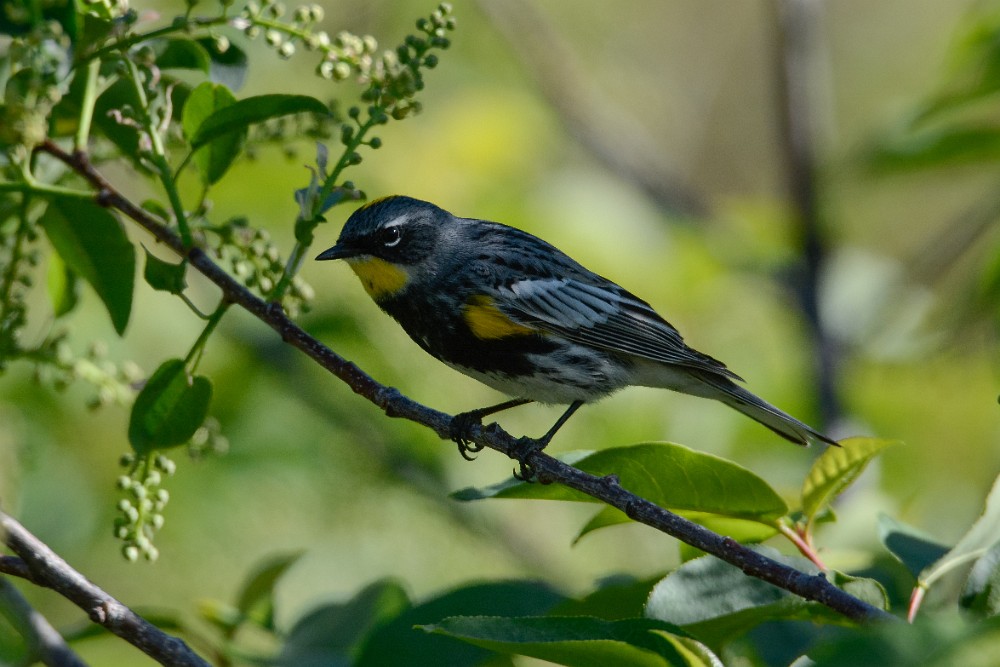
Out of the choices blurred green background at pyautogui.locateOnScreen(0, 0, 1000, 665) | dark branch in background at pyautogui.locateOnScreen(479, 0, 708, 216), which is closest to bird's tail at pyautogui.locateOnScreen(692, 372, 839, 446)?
blurred green background at pyautogui.locateOnScreen(0, 0, 1000, 665)

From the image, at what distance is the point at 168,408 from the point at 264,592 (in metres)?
0.68

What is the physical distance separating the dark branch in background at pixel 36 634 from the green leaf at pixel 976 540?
52.8 inches

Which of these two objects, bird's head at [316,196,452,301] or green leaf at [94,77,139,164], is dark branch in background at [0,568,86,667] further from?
bird's head at [316,196,452,301]

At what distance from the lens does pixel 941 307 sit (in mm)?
3871

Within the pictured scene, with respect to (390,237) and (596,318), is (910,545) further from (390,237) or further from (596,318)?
(390,237)

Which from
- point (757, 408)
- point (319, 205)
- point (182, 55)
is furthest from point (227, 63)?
point (757, 408)

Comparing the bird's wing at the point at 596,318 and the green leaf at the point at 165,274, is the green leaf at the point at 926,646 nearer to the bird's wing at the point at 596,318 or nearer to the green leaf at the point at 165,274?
the green leaf at the point at 165,274

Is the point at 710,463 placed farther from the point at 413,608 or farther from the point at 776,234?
the point at 776,234

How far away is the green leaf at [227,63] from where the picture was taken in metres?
2.08

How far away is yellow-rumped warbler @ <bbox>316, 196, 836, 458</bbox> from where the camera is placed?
10.1ft

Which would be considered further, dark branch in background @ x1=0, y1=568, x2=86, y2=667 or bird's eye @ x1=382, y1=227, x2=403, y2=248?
bird's eye @ x1=382, y1=227, x2=403, y2=248

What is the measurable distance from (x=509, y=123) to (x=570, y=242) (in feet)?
2.33

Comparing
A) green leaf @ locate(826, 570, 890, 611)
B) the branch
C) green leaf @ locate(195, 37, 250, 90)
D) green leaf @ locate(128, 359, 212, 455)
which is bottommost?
the branch

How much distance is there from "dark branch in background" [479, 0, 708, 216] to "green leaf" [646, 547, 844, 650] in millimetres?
3414
